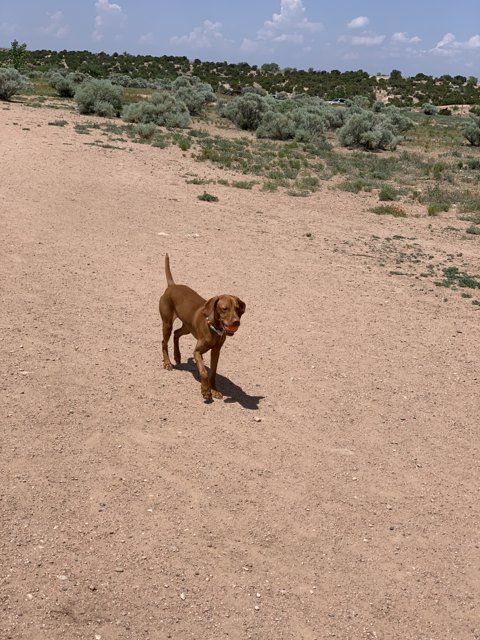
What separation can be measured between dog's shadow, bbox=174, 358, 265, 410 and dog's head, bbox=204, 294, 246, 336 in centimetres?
88

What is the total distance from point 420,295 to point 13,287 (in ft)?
17.8

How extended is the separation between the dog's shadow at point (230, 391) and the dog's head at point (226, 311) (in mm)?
883

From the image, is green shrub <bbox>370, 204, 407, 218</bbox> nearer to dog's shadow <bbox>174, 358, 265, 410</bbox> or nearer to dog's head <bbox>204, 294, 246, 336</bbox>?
dog's shadow <bbox>174, 358, 265, 410</bbox>

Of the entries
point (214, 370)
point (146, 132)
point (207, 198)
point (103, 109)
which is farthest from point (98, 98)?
point (214, 370)

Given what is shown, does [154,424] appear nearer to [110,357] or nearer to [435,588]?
[110,357]

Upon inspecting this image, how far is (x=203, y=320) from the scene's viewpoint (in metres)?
5.58

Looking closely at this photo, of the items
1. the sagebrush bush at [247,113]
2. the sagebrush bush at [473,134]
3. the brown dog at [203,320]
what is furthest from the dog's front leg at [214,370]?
the sagebrush bush at [473,134]

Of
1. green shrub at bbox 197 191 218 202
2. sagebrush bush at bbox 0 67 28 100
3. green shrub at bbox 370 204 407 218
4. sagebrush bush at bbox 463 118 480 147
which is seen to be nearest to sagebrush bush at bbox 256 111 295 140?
sagebrush bush at bbox 463 118 480 147

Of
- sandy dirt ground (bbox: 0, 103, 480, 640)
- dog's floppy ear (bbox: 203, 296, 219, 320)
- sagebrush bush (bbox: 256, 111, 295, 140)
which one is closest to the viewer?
sandy dirt ground (bbox: 0, 103, 480, 640)

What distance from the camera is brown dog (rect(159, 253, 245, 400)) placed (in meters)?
5.21

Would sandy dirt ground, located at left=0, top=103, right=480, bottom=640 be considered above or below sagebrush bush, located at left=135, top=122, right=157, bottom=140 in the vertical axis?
below

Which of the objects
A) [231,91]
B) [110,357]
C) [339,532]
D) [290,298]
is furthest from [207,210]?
[231,91]

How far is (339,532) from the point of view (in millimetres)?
4418

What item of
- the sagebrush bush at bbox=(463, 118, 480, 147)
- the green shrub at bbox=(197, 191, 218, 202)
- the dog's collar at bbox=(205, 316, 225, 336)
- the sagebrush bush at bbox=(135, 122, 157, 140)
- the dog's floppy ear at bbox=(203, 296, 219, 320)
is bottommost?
the green shrub at bbox=(197, 191, 218, 202)
